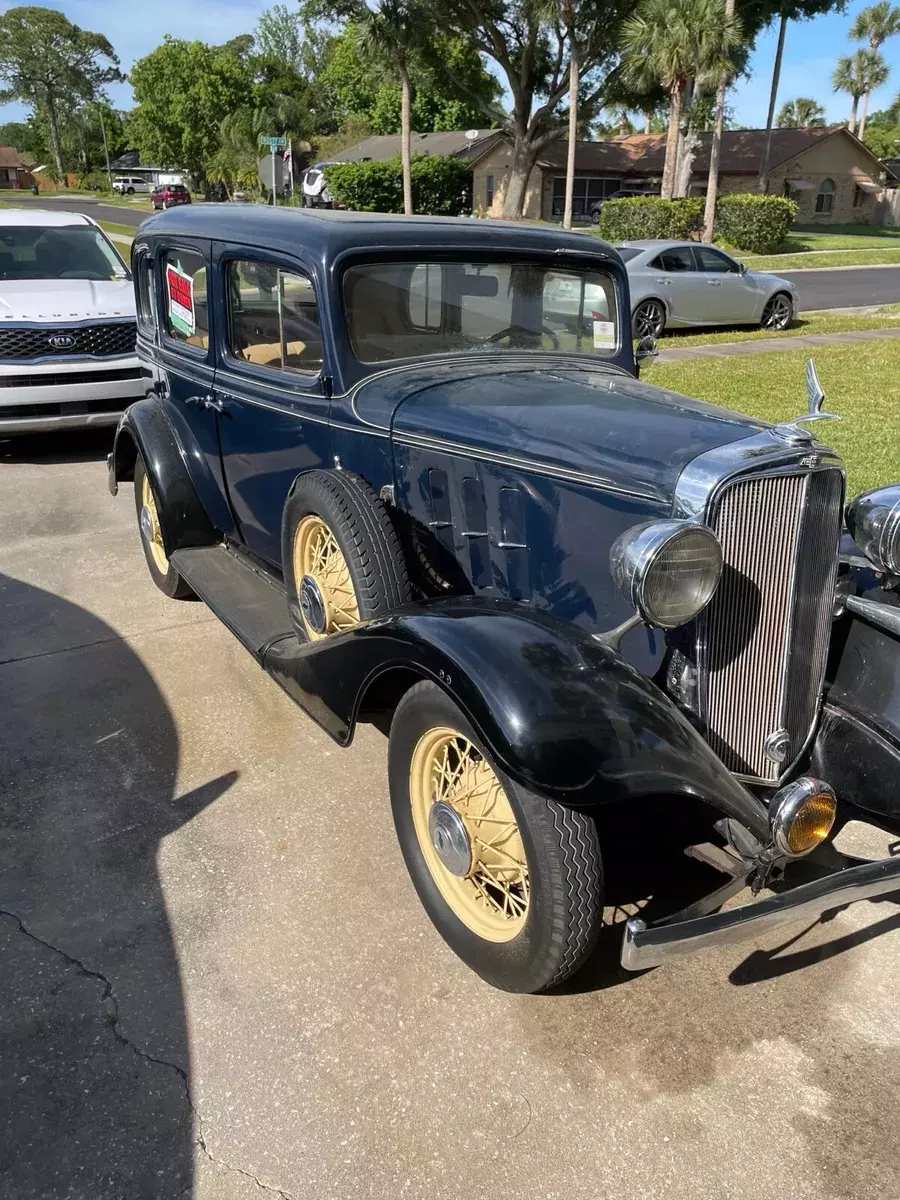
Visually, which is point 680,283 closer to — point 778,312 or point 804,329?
point 778,312

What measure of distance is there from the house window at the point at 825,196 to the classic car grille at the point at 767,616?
167ft

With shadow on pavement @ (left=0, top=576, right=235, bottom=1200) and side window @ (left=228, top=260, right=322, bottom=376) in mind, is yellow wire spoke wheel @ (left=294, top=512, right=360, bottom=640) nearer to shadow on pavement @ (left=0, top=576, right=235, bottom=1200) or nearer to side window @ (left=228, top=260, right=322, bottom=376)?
side window @ (left=228, top=260, right=322, bottom=376)

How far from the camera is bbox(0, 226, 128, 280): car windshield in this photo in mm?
8281

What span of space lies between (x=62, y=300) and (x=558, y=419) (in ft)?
21.2

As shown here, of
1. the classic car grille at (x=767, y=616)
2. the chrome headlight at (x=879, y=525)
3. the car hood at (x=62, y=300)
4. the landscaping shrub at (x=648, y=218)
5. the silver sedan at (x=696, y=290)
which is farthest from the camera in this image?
the landscaping shrub at (x=648, y=218)

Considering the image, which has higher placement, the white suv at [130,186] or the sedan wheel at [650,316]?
the white suv at [130,186]

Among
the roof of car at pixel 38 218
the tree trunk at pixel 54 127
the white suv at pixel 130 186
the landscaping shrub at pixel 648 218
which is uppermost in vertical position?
the tree trunk at pixel 54 127

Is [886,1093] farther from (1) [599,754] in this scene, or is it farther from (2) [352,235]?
(2) [352,235]

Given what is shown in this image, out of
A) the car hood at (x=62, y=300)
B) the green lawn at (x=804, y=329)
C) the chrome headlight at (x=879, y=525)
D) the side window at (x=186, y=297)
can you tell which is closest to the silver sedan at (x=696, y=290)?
the green lawn at (x=804, y=329)

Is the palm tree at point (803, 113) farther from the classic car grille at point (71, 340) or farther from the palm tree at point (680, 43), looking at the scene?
the classic car grille at point (71, 340)

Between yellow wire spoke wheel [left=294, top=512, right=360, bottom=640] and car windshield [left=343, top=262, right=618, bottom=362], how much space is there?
2.27 feet

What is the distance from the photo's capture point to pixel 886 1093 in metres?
2.20

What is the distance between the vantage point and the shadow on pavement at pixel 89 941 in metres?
2.00

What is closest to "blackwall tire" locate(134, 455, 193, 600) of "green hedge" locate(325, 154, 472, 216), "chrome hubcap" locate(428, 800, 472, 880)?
"chrome hubcap" locate(428, 800, 472, 880)
